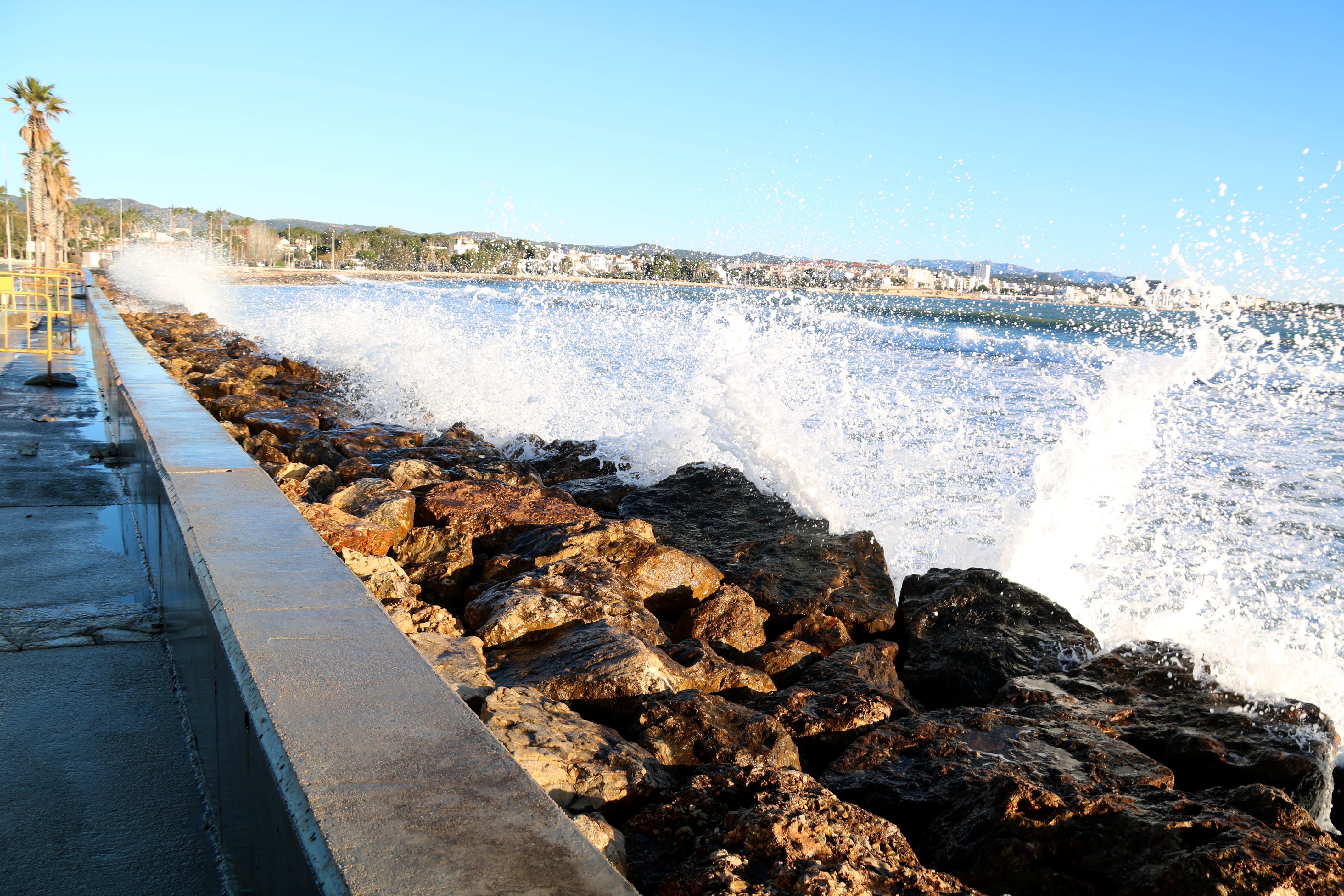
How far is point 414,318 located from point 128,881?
62.9 feet

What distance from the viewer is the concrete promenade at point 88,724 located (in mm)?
1941

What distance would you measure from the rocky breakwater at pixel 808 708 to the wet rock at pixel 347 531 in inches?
0.6

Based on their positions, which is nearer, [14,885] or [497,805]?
[497,805]

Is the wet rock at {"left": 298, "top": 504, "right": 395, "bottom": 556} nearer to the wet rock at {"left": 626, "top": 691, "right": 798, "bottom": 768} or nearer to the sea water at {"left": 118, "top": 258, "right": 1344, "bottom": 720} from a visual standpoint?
the wet rock at {"left": 626, "top": 691, "right": 798, "bottom": 768}

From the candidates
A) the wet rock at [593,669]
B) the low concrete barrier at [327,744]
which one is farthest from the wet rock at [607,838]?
the wet rock at [593,669]

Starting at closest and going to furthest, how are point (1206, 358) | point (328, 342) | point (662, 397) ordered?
point (1206, 358)
point (662, 397)
point (328, 342)

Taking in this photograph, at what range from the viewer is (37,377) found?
9.20 m

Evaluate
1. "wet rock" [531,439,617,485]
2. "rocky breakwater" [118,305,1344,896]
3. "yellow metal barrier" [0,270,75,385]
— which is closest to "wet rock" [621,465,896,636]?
"rocky breakwater" [118,305,1344,896]

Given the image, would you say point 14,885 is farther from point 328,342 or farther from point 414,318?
point 414,318

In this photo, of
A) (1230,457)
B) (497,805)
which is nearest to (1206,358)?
(1230,457)

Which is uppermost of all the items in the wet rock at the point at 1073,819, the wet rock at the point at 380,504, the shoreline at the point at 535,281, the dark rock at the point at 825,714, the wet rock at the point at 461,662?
the shoreline at the point at 535,281

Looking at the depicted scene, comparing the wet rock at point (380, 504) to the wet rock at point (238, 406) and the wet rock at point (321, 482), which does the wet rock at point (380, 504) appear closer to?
the wet rock at point (321, 482)

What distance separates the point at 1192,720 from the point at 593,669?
231 centimetres

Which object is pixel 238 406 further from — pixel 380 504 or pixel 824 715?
pixel 824 715
